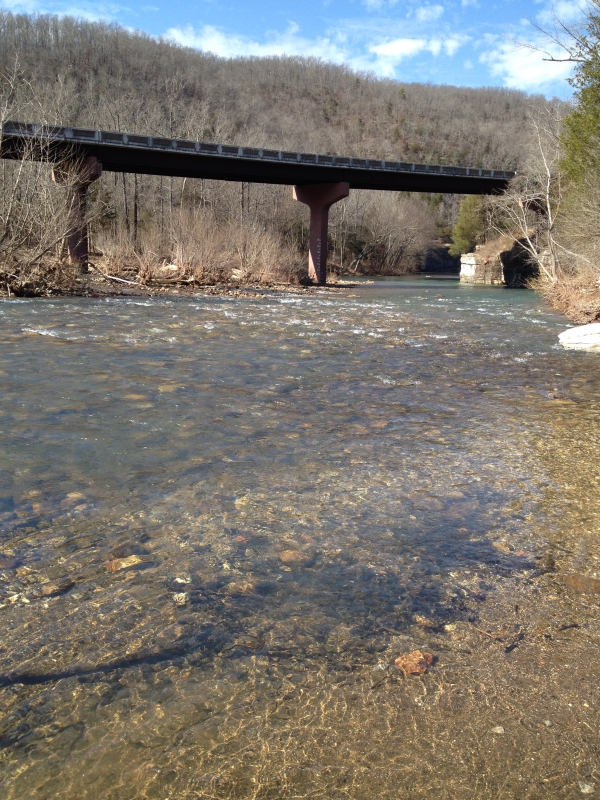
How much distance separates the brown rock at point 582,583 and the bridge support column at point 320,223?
3766cm

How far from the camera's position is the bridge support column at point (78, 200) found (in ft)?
68.6

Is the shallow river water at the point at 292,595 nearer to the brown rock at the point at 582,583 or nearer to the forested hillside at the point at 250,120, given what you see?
the brown rock at the point at 582,583

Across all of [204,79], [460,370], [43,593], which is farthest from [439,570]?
[204,79]

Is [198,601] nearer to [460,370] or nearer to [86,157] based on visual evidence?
[460,370]

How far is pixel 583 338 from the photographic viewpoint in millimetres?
12641

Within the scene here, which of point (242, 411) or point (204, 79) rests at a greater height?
point (204, 79)

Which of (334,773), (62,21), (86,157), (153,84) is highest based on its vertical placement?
(62,21)

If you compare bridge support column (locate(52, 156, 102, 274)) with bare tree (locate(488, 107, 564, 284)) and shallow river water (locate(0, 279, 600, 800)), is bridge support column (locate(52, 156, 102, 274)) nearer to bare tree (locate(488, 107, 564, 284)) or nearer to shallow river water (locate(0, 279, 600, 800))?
shallow river water (locate(0, 279, 600, 800))

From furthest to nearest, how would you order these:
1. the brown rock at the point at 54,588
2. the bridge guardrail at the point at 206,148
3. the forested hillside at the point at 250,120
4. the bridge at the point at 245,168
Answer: the forested hillside at the point at 250,120 → the bridge at the point at 245,168 → the bridge guardrail at the point at 206,148 → the brown rock at the point at 54,588

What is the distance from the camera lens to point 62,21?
95.3 m

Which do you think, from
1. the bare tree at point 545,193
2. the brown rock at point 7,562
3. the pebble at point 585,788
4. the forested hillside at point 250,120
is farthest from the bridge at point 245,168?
the pebble at point 585,788

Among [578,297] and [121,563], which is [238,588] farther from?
[578,297]

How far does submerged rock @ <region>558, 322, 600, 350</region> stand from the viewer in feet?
41.0

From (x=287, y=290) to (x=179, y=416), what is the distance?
76.0ft
